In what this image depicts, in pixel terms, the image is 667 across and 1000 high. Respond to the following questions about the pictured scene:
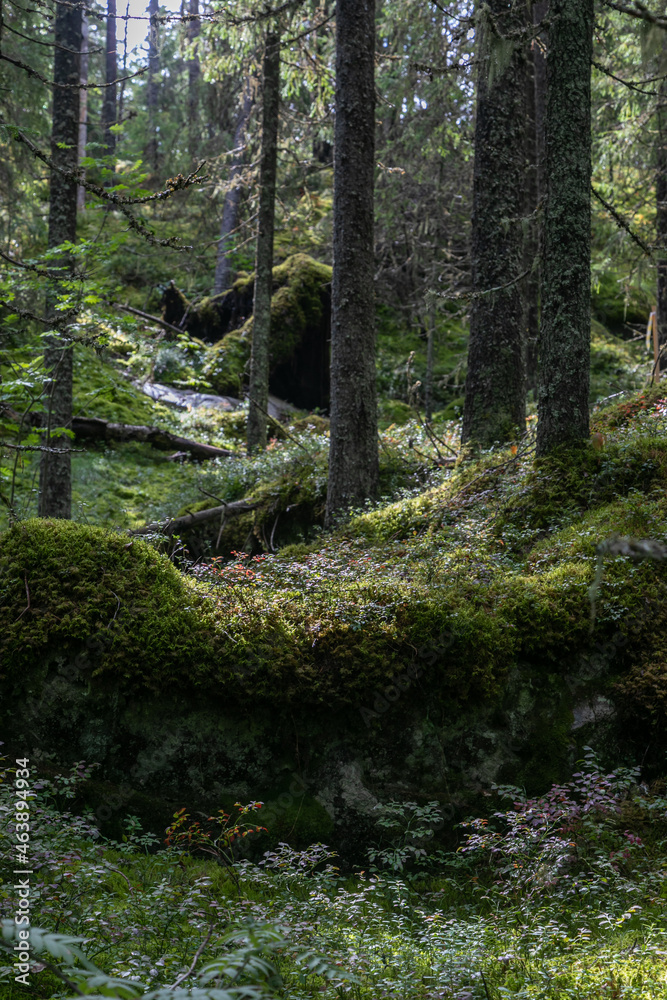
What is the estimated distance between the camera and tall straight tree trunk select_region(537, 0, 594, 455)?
19.8ft

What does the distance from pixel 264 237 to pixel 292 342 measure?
3.88 metres

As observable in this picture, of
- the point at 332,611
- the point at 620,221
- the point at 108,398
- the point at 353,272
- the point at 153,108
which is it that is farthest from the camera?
the point at 153,108

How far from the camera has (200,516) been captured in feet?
30.3

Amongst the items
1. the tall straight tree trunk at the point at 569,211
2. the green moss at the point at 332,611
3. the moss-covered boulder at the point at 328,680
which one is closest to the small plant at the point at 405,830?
the moss-covered boulder at the point at 328,680

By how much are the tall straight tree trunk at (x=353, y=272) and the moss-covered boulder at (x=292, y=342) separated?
713 cm

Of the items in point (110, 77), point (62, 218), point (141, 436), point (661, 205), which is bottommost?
point (141, 436)

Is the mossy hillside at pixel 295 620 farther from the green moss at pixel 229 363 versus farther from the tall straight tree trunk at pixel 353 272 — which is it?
the green moss at pixel 229 363

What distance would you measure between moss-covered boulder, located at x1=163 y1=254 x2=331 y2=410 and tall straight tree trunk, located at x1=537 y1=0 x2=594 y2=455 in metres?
9.67

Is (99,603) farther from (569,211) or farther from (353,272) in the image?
(353,272)

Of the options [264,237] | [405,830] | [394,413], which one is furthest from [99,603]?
[394,413]

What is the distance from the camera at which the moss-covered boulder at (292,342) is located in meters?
15.8

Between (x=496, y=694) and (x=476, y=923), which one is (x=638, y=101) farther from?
(x=476, y=923)

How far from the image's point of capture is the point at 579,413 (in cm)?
616

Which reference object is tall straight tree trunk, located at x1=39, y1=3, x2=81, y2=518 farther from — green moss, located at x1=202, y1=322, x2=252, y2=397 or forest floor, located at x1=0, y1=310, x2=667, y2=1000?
green moss, located at x1=202, y1=322, x2=252, y2=397
